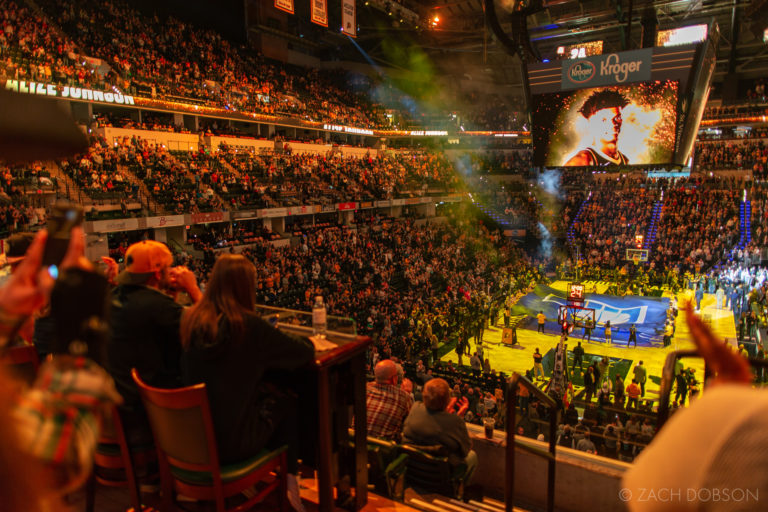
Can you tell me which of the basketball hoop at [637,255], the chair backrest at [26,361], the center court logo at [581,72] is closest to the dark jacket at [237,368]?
the chair backrest at [26,361]

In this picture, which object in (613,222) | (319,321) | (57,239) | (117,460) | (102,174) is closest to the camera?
(57,239)

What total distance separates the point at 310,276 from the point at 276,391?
15.1 m

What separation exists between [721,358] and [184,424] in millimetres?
2112

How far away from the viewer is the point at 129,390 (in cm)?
257

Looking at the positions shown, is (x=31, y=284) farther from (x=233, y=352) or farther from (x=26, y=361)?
(x=26, y=361)

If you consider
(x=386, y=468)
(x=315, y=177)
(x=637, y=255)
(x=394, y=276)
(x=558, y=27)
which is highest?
(x=558, y=27)

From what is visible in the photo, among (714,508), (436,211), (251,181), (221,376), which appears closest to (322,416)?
(221,376)

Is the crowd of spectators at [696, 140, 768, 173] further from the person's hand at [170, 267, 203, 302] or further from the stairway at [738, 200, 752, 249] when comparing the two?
the person's hand at [170, 267, 203, 302]

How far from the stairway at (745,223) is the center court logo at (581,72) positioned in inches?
635

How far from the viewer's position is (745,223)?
25.8 m

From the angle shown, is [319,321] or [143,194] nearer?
[319,321]

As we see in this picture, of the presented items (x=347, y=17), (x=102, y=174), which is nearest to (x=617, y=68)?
(x=347, y=17)

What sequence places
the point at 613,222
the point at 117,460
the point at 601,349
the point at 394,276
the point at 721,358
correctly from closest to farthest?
1. the point at 721,358
2. the point at 117,460
3. the point at 601,349
4. the point at 394,276
5. the point at 613,222

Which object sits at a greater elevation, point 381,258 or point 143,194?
point 143,194
